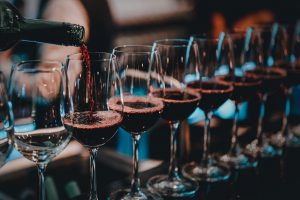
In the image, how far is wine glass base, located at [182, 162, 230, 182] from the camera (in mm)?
1131

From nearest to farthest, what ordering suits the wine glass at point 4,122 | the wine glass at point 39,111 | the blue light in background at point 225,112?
the wine glass at point 4,122, the wine glass at point 39,111, the blue light in background at point 225,112

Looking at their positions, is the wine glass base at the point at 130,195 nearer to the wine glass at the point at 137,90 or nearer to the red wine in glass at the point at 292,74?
the wine glass at the point at 137,90

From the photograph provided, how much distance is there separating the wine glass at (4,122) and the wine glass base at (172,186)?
18.3 inches

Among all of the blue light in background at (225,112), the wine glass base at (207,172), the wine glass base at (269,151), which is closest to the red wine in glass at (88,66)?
the wine glass base at (207,172)

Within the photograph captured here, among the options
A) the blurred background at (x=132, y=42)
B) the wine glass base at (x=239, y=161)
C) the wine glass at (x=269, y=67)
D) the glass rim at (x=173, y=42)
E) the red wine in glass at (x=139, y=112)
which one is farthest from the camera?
the blurred background at (x=132, y=42)

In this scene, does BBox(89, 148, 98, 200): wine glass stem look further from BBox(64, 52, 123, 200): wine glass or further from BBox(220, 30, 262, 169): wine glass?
BBox(220, 30, 262, 169): wine glass

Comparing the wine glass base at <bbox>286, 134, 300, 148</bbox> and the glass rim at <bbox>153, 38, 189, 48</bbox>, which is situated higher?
the glass rim at <bbox>153, 38, 189, 48</bbox>

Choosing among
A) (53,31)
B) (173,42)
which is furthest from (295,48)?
(53,31)

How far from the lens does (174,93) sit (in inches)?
41.3

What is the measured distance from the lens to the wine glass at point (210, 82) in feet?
3.67

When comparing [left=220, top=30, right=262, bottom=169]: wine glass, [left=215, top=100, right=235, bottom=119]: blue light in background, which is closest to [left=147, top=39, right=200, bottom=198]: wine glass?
[left=220, top=30, right=262, bottom=169]: wine glass

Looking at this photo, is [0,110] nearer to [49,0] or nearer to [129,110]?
[129,110]

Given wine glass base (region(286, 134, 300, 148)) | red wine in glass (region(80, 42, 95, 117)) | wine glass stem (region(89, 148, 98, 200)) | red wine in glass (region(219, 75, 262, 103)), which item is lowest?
wine glass base (region(286, 134, 300, 148))

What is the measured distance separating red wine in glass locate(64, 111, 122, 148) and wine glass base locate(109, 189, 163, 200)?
0.64 feet
